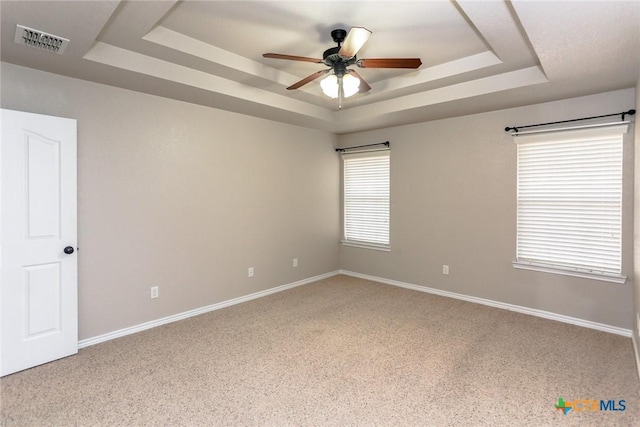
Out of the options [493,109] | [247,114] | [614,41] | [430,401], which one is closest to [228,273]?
[247,114]

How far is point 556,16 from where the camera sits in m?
1.99

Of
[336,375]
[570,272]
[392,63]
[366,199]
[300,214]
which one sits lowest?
[336,375]

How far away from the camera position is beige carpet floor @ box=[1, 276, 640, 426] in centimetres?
210

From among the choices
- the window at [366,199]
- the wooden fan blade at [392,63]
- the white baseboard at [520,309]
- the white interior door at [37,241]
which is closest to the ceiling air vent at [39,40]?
the white interior door at [37,241]

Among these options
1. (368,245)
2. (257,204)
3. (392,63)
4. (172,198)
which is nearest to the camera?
(392,63)

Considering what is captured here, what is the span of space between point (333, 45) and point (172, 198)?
228 cm

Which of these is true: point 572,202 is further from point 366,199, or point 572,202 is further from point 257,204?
point 257,204

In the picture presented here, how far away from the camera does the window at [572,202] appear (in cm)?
332

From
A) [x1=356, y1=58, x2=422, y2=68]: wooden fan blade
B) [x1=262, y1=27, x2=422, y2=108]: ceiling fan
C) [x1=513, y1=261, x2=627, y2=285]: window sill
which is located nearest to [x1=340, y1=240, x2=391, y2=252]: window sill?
[x1=513, y1=261, x2=627, y2=285]: window sill

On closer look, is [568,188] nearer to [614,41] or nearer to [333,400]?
[614,41]

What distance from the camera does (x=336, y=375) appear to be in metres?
2.56

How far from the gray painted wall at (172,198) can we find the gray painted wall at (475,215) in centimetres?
143

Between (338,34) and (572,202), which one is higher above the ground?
(338,34)

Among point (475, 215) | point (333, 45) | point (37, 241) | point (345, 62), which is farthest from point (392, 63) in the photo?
point (37, 241)
